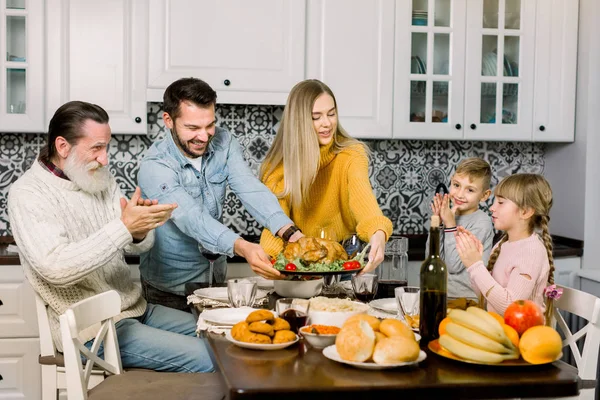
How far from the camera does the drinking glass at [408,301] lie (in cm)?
204

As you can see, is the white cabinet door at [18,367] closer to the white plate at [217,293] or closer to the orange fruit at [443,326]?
the white plate at [217,293]

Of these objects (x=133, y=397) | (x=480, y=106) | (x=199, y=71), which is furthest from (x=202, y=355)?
(x=480, y=106)

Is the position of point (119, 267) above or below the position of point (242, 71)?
below

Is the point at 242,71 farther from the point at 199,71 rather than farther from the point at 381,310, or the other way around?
the point at 381,310

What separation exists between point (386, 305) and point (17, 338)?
2.01 meters

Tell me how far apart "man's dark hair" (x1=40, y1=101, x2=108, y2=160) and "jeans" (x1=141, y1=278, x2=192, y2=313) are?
68 cm

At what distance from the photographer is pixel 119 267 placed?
273 centimetres

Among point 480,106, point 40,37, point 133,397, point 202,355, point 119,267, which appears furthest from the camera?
point 480,106

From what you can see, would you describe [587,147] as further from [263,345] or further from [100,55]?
[263,345]

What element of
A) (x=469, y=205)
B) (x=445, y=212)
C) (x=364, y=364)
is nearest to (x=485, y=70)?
(x=469, y=205)

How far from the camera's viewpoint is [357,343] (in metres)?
1.61

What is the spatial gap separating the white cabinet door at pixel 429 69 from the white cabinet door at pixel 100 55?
129 cm

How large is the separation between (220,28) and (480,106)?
143 centimetres

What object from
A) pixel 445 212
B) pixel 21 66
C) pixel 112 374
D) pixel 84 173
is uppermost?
pixel 21 66
